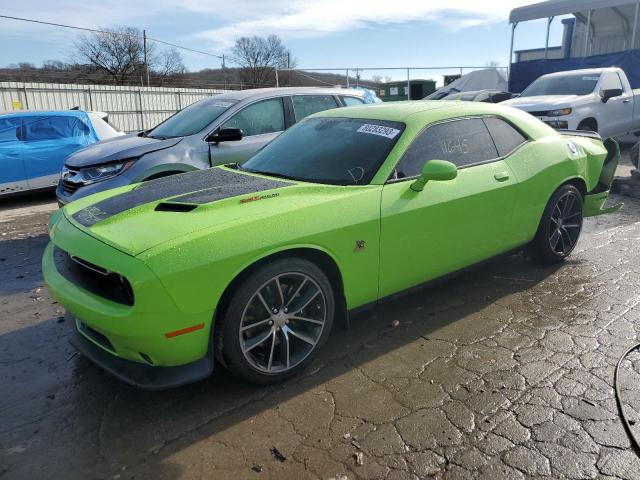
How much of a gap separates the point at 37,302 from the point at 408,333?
3.12 meters

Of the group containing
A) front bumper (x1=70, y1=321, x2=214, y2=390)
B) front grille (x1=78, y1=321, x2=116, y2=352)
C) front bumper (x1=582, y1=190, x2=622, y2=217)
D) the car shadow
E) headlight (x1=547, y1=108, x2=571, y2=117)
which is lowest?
the car shadow

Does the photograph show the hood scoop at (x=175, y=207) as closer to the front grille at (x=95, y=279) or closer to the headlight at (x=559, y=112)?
the front grille at (x=95, y=279)

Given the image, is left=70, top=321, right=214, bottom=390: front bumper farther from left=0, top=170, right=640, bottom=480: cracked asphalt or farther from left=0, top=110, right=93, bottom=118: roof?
left=0, top=110, right=93, bottom=118: roof

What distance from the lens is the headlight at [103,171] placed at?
5.55 meters

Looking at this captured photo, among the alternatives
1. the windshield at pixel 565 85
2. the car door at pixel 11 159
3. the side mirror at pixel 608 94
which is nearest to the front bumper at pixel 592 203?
the side mirror at pixel 608 94

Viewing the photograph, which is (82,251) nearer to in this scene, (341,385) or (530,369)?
(341,385)

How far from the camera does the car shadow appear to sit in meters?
2.51

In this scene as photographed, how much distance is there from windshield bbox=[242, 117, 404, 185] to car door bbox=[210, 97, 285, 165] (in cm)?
173

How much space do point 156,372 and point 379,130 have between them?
2.22 meters

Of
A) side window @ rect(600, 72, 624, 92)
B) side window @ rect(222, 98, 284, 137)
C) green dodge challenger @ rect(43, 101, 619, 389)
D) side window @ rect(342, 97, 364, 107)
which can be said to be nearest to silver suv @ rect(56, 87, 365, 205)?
side window @ rect(222, 98, 284, 137)

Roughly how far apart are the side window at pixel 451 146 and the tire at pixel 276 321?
105 cm

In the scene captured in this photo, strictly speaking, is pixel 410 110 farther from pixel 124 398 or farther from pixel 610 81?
pixel 610 81

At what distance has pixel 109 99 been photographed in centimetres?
1900

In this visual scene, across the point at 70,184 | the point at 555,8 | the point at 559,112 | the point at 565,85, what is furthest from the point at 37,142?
the point at 555,8
